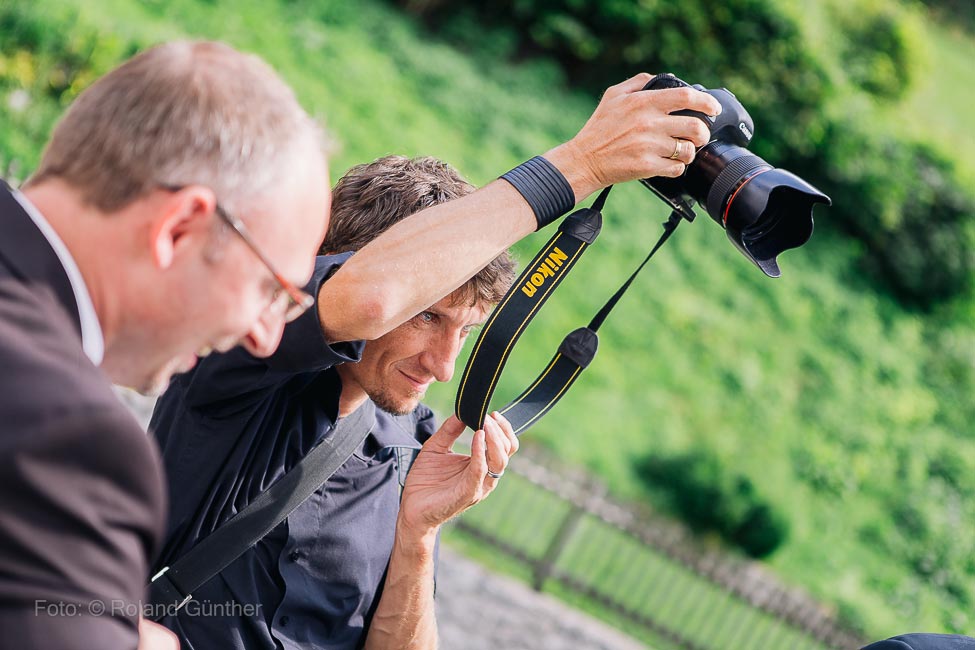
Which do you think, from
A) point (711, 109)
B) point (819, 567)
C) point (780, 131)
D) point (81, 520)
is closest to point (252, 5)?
point (780, 131)

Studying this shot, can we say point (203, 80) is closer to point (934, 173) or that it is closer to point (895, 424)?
point (895, 424)

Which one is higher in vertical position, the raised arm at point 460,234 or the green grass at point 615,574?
the raised arm at point 460,234

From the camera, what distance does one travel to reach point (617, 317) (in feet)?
36.7

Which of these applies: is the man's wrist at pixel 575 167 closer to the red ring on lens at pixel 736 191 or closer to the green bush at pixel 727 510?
the red ring on lens at pixel 736 191

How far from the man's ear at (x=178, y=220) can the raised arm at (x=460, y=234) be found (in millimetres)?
625

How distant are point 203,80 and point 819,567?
31.6ft

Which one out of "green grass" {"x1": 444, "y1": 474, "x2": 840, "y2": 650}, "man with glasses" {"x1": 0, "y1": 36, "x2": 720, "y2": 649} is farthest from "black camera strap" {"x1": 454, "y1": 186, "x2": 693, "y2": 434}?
"green grass" {"x1": 444, "y1": 474, "x2": 840, "y2": 650}

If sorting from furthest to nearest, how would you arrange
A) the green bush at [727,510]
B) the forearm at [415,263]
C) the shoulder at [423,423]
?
1. the green bush at [727,510]
2. the shoulder at [423,423]
3. the forearm at [415,263]

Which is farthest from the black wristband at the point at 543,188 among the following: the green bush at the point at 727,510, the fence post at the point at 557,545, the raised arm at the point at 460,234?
the green bush at the point at 727,510

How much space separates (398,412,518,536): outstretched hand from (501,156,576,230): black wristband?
0.54 meters

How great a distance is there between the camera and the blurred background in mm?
8188

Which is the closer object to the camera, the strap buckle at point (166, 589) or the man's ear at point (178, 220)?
the man's ear at point (178, 220)

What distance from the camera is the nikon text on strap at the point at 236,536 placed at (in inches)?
78.5

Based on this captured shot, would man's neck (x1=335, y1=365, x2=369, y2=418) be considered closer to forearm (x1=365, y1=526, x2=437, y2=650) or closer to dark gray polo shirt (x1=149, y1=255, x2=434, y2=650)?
dark gray polo shirt (x1=149, y1=255, x2=434, y2=650)
